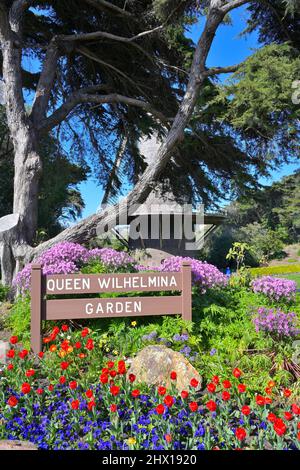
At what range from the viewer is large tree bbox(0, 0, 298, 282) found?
8.70 meters

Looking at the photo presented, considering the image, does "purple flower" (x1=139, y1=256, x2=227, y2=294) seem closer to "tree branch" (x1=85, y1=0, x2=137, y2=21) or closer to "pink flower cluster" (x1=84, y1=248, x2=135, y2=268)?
"pink flower cluster" (x1=84, y1=248, x2=135, y2=268)

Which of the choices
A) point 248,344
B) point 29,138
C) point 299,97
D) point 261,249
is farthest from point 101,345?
point 261,249

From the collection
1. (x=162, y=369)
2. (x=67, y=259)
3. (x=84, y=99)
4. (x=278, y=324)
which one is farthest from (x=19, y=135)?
(x=278, y=324)

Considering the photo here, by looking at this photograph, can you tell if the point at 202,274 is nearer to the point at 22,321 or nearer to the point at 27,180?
the point at 22,321

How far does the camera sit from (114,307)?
449 centimetres

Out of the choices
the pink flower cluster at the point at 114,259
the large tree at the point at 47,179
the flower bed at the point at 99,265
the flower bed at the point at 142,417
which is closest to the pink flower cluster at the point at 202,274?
the flower bed at the point at 99,265

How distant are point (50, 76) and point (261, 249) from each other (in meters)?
26.6

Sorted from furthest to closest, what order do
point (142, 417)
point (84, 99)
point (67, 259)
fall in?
1. point (84, 99)
2. point (67, 259)
3. point (142, 417)

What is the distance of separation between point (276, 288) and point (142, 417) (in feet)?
9.24

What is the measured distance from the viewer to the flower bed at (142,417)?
256cm

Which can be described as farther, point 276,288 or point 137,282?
point 276,288
